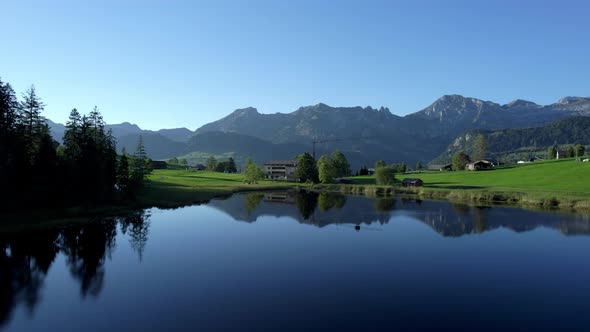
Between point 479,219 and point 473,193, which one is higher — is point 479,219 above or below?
below

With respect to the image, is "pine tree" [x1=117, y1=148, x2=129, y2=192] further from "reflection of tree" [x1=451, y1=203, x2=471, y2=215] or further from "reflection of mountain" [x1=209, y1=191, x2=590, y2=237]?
"reflection of tree" [x1=451, y1=203, x2=471, y2=215]

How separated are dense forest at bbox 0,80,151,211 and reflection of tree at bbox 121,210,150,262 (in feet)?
25.9

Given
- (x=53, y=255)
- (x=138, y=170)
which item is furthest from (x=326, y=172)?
(x=53, y=255)

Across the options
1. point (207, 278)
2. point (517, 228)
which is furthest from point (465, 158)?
point (207, 278)

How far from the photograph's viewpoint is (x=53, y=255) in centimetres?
3838

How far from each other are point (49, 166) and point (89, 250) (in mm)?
22846

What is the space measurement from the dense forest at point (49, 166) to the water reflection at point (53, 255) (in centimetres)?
807

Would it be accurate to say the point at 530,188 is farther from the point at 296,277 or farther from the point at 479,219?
the point at 296,277

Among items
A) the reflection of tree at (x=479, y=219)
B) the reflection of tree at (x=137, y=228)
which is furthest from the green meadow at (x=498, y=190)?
the reflection of tree at (x=479, y=219)

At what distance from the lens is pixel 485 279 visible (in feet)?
107

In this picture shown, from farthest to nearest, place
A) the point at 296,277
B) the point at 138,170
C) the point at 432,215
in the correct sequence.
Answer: the point at 138,170 → the point at 432,215 → the point at 296,277

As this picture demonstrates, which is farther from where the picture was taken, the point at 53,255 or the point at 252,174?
the point at 252,174

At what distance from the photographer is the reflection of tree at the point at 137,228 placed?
44.0 m

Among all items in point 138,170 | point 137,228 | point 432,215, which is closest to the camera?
point 137,228
